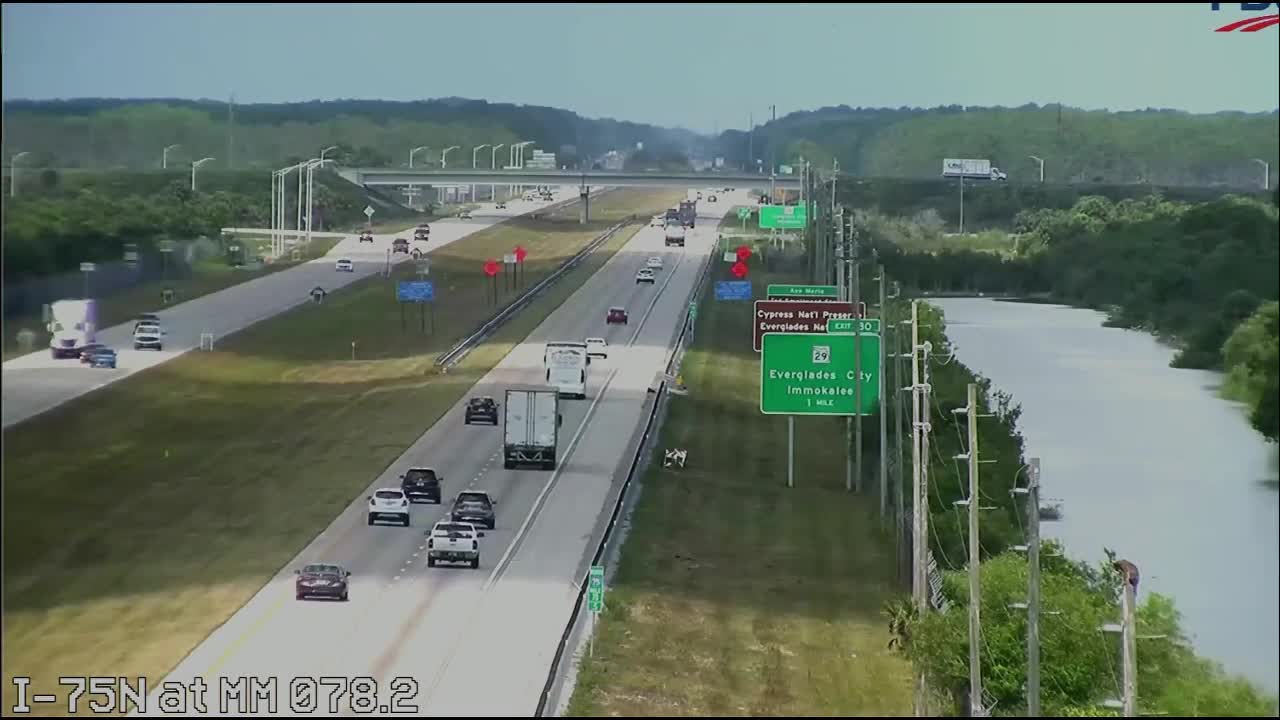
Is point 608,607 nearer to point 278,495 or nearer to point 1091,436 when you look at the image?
point 278,495

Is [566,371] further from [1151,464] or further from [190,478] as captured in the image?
[190,478]

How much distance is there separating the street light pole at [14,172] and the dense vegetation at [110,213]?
103 mm

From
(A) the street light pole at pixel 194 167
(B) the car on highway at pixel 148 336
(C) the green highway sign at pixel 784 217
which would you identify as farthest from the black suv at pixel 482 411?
(C) the green highway sign at pixel 784 217

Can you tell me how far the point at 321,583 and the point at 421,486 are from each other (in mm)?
17654

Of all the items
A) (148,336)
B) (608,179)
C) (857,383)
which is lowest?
(857,383)

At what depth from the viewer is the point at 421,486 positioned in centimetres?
6056

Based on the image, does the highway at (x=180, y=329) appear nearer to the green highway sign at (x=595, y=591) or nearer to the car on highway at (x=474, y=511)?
the car on highway at (x=474, y=511)

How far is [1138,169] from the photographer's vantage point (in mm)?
41250

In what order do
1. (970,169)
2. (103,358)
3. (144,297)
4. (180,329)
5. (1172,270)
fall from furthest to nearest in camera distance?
(970,169)
(1172,270)
(180,329)
(144,297)
(103,358)

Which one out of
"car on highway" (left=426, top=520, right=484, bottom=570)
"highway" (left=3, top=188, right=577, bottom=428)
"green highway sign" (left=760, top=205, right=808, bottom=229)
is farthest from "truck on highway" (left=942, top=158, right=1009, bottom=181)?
"green highway sign" (left=760, top=205, right=808, bottom=229)

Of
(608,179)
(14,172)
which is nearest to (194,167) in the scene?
(14,172)

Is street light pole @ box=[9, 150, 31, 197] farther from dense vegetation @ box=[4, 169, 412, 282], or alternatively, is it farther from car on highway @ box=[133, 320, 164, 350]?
car on highway @ box=[133, 320, 164, 350]

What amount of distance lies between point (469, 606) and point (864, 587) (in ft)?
36.6

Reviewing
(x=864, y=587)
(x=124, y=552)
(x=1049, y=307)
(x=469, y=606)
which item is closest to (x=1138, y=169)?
(x=1049, y=307)
